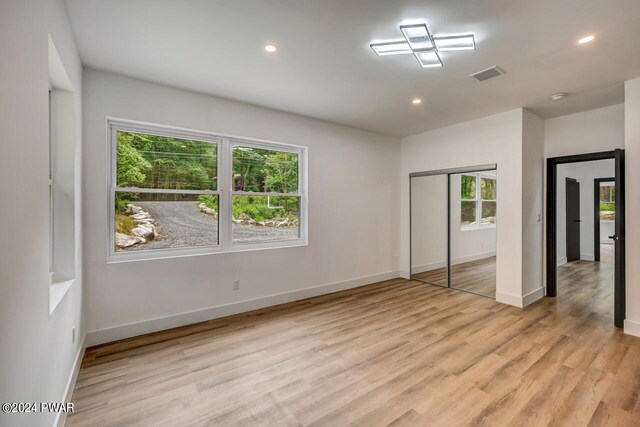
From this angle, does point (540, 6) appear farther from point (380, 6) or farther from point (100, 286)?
point (100, 286)

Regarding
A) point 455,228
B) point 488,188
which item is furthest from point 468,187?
point 455,228

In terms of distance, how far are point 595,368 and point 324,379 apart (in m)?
2.30

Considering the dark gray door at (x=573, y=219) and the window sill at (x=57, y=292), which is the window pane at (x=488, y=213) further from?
the window sill at (x=57, y=292)

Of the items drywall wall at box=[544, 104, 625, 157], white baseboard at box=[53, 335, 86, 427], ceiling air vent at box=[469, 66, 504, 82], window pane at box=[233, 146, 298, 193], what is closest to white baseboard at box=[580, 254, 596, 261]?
drywall wall at box=[544, 104, 625, 157]

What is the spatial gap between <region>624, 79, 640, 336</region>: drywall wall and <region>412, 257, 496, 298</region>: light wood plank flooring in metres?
1.44

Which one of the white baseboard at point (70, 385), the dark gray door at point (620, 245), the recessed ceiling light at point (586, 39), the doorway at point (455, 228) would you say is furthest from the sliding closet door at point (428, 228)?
the white baseboard at point (70, 385)

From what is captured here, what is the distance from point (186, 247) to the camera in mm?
3443

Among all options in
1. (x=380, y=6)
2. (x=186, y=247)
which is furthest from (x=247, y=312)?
(x=380, y=6)

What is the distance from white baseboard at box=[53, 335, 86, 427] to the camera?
1780 millimetres

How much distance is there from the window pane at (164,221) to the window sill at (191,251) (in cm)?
6

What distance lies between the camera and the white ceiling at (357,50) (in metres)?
1.99

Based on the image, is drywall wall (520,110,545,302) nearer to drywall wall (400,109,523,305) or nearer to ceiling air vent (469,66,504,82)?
drywall wall (400,109,523,305)

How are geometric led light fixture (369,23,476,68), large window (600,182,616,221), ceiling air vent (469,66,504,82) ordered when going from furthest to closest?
large window (600,182,616,221), ceiling air vent (469,66,504,82), geometric led light fixture (369,23,476,68)

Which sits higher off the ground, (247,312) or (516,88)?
(516,88)
